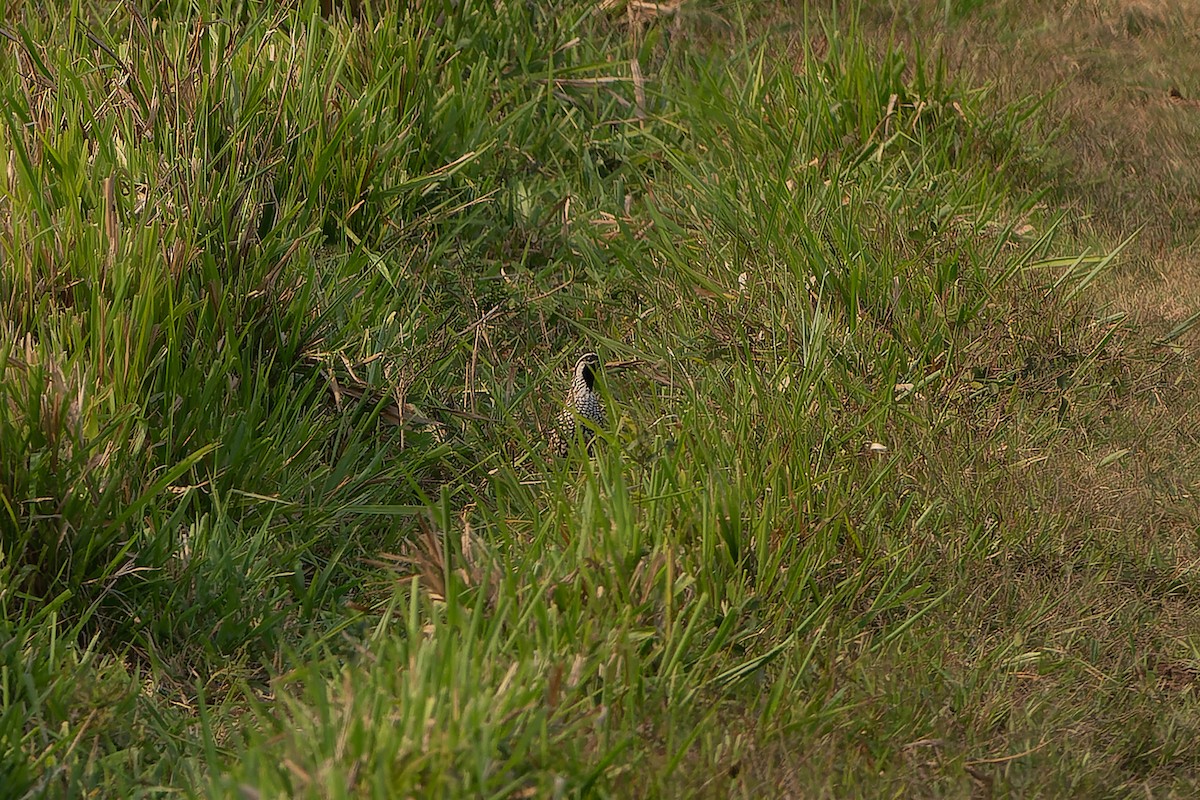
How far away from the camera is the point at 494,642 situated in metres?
1.98

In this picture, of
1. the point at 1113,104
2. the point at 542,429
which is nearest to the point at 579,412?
the point at 542,429

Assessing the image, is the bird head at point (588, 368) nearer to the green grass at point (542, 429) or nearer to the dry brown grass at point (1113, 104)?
the green grass at point (542, 429)

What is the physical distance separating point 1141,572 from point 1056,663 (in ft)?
1.20

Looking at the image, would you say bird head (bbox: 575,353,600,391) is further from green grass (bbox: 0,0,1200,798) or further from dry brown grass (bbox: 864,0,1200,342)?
dry brown grass (bbox: 864,0,1200,342)

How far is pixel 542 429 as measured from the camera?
3.12m

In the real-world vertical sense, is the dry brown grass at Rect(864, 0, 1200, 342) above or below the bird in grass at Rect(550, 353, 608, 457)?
above

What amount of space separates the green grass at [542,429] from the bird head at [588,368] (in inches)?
2.2

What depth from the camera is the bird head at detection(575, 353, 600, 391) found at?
3129 millimetres

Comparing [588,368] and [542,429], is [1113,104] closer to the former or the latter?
[588,368]

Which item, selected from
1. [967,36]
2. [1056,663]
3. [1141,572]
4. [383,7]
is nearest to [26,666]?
[1056,663]

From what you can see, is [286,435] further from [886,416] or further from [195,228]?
[886,416]

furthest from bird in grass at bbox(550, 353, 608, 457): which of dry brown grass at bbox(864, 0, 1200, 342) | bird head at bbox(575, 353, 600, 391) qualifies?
dry brown grass at bbox(864, 0, 1200, 342)

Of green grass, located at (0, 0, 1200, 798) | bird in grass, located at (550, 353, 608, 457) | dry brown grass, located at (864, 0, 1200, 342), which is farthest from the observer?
dry brown grass, located at (864, 0, 1200, 342)

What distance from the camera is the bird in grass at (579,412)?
306 cm
